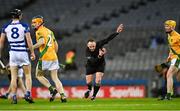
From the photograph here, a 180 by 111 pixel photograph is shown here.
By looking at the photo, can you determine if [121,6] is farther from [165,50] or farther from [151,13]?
[165,50]

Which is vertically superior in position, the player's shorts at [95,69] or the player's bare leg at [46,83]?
the player's shorts at [95,69]

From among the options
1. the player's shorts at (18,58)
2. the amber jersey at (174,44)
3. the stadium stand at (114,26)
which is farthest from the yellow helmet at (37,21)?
the stadium stand at (114,26)

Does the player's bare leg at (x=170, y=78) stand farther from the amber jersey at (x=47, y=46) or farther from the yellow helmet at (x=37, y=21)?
the yellow helmet at (x=37, y=21)

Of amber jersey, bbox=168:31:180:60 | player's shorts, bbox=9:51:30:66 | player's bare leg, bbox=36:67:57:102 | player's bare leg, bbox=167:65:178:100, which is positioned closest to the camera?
player's shorts, bbox=9:51:30:66

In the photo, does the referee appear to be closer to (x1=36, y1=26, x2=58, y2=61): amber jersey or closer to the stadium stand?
(x1=36, y1=26, x2=58, y2=61): amber jersey

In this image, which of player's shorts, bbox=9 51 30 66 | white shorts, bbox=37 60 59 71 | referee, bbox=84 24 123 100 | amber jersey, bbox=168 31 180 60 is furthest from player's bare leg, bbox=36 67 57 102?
amber jersey, bbox=168 31 180 60

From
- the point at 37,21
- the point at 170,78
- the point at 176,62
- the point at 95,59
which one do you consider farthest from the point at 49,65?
the point at 176,62

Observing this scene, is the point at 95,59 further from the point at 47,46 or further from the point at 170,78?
the point at 170,78

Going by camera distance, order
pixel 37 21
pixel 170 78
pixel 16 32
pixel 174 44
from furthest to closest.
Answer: pixel 174 44 → pixel 170 78 → pixel 37 21 → pixel 16 32

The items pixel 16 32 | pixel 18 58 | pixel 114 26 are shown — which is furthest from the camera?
pixel 114 26

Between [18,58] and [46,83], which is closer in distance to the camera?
[18,58]

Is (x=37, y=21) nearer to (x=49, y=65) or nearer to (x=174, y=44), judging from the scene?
(x=49, y=65)

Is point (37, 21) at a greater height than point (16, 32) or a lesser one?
greater

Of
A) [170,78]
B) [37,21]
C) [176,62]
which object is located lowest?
[170,78]
